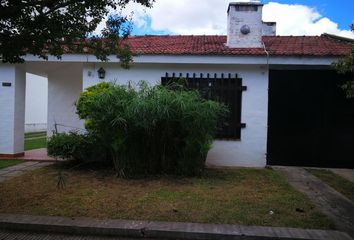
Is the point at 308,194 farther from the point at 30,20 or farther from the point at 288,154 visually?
the point at 30,20

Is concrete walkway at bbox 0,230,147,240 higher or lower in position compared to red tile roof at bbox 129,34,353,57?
lower

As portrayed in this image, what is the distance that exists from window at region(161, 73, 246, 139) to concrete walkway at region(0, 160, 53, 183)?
429 cm

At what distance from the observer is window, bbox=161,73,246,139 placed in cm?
1162

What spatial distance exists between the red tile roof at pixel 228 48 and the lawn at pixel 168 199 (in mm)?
3674

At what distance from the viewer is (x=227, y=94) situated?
11.7 metres

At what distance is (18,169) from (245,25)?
24.7 feet

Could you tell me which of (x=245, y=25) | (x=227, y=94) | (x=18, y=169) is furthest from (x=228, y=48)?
(x=18, y=169)

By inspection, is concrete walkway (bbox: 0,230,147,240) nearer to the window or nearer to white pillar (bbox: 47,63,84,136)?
the window

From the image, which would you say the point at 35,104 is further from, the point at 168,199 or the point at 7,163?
the point at 168,199

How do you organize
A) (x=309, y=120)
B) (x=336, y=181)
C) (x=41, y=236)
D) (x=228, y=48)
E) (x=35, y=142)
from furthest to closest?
(x=35, y=142) < (x=228, y=48) < (x=309, y=120) < (x=336, y=181) < (x=41, y=236)

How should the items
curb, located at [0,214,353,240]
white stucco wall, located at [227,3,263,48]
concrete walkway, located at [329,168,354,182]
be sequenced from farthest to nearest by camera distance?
white stucco wall, located at [227,3,263,48]
concrete walkway, located at [329,168,354,182]
curb, located at [0,214,353,240]

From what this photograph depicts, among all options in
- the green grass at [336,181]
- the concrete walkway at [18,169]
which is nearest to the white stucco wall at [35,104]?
the concrete walkway at [18,169]

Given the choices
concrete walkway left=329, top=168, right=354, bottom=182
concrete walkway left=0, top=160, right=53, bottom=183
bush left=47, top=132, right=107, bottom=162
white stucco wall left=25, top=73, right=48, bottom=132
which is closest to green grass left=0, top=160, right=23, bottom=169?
concrete walkway left=0, top=160, right=53, bottom=183

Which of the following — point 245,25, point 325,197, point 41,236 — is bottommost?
point 41,236
